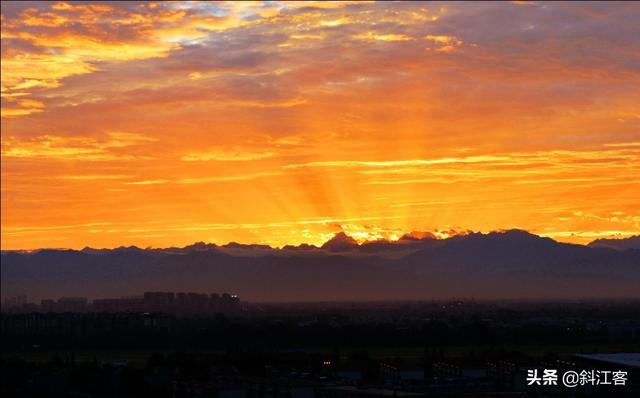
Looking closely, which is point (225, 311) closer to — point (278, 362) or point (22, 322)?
point (22, 322)

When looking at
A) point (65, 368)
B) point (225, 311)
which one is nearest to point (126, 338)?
point (65, 368)

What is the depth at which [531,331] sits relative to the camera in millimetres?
84500

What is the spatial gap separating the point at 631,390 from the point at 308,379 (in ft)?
35.6

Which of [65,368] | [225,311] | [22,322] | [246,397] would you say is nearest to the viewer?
[246,397]

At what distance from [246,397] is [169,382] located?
6.98 meters

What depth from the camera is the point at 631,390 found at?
34.6 metres

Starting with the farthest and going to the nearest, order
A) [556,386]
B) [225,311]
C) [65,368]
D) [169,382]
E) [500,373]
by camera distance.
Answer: [225,311] < [65,368] < [169,382] < [500,373] < [556,386]

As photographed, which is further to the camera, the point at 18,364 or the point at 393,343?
the point at 393,343

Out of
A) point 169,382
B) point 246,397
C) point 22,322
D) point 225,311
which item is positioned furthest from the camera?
point 225,311

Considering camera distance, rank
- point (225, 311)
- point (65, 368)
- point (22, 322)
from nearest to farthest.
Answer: point (65, 368)
point (22, 322)
point (225, 311)

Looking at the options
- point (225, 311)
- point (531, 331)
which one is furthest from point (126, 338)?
point (225, 311)

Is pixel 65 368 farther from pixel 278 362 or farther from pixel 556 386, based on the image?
pixel 556 386

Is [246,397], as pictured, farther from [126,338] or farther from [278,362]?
[126,338]

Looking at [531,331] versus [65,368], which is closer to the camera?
[65,368]
